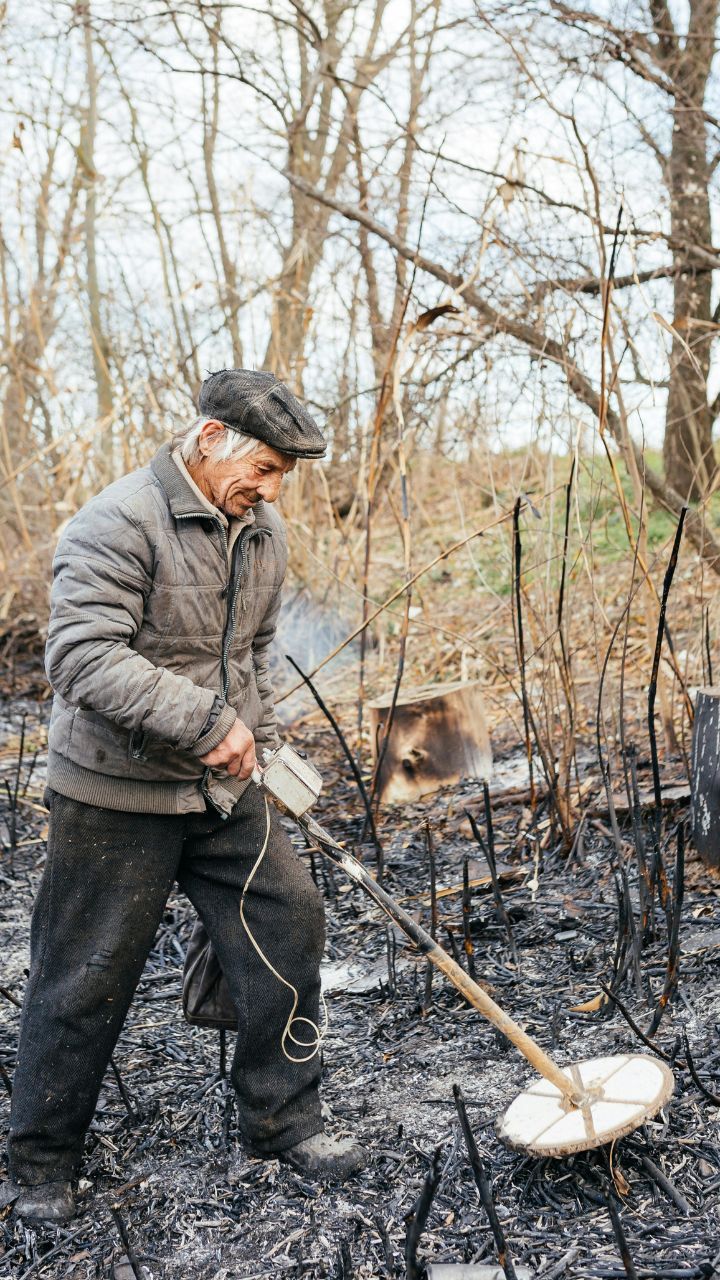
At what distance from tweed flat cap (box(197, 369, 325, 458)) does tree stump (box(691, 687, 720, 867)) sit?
1.78 m

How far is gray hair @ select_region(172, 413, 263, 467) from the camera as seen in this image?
2334 mm

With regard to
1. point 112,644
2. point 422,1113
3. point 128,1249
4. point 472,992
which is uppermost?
point 112,644

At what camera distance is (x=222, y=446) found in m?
2.34

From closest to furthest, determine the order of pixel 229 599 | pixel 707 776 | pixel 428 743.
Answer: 1. pixel 229 599
2. pixel 707 776
3. pixel 428 743

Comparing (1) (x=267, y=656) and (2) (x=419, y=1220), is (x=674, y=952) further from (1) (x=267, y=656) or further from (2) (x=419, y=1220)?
(1) (x=267, y=656)

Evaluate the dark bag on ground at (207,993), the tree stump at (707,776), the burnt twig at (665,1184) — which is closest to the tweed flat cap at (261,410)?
the dark bag on ground at (207,993)

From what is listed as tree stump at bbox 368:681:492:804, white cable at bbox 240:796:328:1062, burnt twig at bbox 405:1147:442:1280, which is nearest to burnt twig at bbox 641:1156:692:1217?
burnt twig at bbox 405:1147:442:1280

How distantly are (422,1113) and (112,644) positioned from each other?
1395 millimetres

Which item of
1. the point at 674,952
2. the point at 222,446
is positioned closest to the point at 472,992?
the point at 674,952

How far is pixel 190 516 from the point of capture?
7.54 ft

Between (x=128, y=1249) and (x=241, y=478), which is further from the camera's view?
(x=241, y=478)

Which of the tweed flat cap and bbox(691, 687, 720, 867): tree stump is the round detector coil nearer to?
bbox(691, 687, 720, 867): tree stump

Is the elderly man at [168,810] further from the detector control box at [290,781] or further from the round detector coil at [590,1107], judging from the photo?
the round detector coil at [590,1107]

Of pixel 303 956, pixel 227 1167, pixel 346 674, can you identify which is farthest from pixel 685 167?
pixel 227 1167
